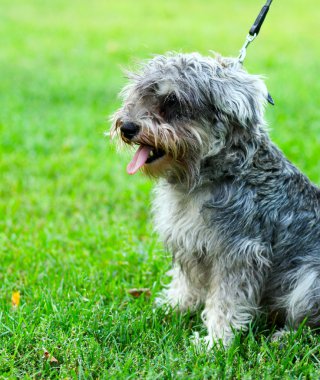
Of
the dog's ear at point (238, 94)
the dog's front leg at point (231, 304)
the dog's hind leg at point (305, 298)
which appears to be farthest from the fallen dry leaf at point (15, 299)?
the dog's ear at point (238, 94)

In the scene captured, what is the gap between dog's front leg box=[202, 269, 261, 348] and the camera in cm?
394

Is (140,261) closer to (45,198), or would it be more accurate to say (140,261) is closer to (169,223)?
(169,223)

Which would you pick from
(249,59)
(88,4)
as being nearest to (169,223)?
(249,59)

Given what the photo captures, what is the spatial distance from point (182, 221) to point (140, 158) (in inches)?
21.0

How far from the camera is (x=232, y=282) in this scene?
394cm

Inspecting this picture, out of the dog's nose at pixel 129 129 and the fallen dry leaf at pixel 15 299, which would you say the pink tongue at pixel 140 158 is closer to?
the dog's nose at pixel 129 129

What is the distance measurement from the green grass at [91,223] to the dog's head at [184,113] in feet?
1.60

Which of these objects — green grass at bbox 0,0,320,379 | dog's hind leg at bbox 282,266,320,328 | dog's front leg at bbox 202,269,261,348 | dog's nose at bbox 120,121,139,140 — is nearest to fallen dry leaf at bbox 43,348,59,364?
green grass at bbox 0,0,320,379

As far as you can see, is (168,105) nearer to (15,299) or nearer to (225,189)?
(225,189)

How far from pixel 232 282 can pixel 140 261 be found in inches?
54.0

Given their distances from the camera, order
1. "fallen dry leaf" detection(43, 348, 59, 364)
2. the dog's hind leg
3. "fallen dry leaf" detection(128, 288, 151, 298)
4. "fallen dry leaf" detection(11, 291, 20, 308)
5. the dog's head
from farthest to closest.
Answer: "fallen dry leaf" detection(128, 288, 151, 298) < "fallen dry leaf" detection(11, 291, 20, 308) < the dog's hind leg < the dog's head < "fallen dry leaf" detection(43, 348, 59, 364)

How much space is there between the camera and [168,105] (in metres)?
3.73

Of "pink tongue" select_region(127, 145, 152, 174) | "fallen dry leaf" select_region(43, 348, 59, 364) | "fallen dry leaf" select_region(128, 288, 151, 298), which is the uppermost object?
"pink tongue" select_region(127, 145, 152, 174)

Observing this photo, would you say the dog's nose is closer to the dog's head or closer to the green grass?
the dog's head
